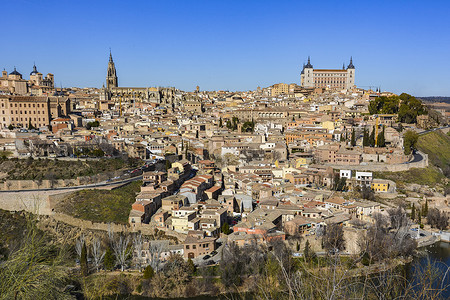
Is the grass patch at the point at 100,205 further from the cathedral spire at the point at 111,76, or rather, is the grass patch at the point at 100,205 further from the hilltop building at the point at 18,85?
the cathedral spire at the point at 111,76

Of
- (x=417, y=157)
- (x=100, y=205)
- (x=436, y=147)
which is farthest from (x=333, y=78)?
(x=100, y=205)

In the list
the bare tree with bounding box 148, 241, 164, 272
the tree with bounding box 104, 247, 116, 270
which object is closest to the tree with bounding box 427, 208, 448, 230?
the bare tree with bounding box 148, 241, 164, 272

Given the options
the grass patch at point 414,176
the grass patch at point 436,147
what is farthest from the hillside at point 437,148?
the grass patch at point 414,176

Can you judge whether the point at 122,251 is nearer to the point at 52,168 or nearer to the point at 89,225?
the point at 89,225

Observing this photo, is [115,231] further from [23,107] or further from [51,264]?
[23,107]

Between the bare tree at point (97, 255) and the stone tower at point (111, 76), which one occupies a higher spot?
the stone tower at point (111, 76)
